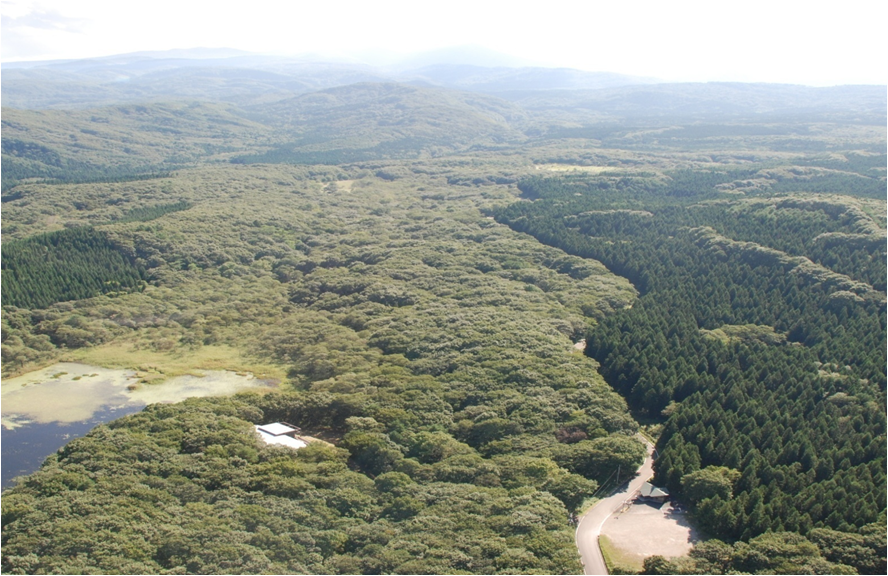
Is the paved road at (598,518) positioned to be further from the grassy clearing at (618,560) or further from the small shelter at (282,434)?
the small shelter at (282,434)

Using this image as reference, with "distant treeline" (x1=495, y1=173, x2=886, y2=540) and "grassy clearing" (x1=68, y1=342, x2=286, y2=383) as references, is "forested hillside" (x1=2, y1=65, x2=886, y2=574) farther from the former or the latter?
"grassy clearing" (x1=68, y1=342, x2=286, y2=383)

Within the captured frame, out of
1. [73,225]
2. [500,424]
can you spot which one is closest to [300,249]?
[73,225]

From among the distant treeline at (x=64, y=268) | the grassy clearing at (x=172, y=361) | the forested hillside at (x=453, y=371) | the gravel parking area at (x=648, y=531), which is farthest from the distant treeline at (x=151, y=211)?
the gravel parking area at (x=648, y=531)

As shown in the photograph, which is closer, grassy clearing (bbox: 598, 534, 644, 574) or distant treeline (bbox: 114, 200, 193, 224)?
grassy clearing (bbox: 598, 534, 644, 574)

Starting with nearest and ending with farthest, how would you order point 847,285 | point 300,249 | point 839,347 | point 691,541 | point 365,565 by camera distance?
1. point 365,565
2. point 691,541
3. point 839,347
4. point 847,285
5. point 300,249

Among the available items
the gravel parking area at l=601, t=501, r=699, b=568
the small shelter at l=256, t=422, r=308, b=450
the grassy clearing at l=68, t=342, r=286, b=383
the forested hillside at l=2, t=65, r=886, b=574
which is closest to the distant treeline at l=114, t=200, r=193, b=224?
the forested hillside at l=2, t=65, r=886, b=574

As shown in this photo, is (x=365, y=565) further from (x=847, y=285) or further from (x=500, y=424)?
(x=847, y=285)
